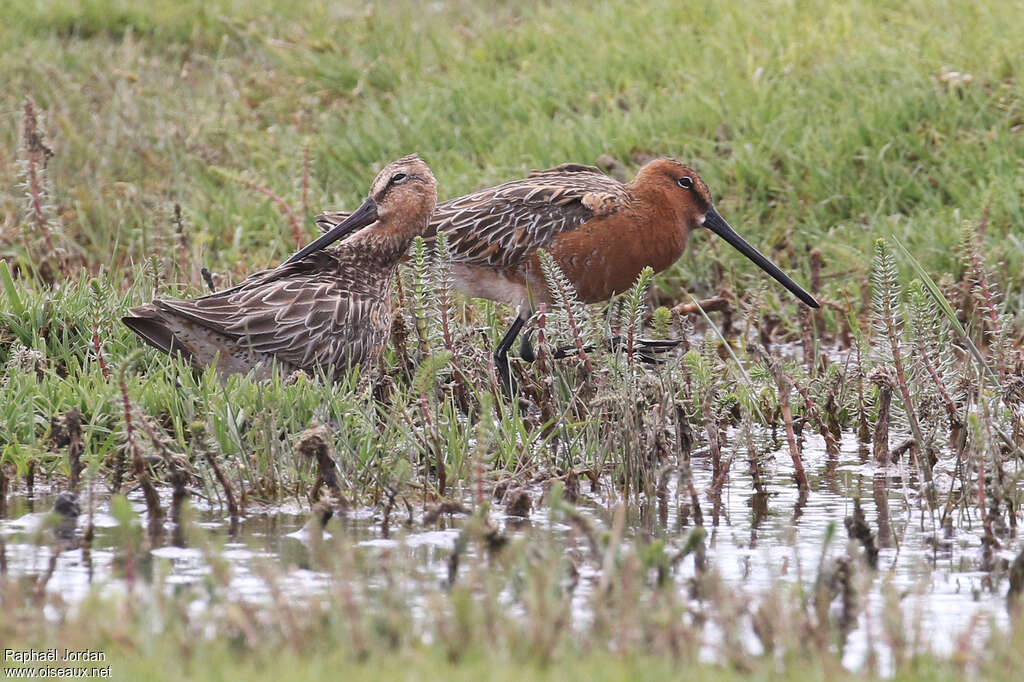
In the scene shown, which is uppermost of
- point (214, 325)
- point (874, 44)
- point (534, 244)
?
point (874, 44)

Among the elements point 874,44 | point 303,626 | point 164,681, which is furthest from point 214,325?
point 874,44

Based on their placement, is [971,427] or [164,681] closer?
[164,681]

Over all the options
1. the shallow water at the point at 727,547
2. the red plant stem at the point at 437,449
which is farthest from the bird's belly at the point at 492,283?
the red plant stem at the point at 437,449

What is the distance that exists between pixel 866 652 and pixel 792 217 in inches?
217

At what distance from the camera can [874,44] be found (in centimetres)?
978

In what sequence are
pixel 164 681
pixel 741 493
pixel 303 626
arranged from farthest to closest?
pixel 741 493 → pixel 303 626 → pixel 164 681

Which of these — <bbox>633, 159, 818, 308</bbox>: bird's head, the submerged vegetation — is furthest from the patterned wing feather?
<bbox>633, 159, 818, 308</bbox>: bird's head

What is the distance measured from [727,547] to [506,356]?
2.30 metres

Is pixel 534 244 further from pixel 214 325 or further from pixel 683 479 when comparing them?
pixel 683 479

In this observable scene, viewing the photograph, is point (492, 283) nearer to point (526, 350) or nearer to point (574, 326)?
point (526, 350)

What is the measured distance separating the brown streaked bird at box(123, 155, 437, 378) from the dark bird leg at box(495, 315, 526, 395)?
569mm

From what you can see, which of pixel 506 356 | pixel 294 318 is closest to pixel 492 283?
pixel 506 356

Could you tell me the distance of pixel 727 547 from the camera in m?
4.89

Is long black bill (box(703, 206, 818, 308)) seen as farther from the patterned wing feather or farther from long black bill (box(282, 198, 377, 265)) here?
the patterned wing feather
